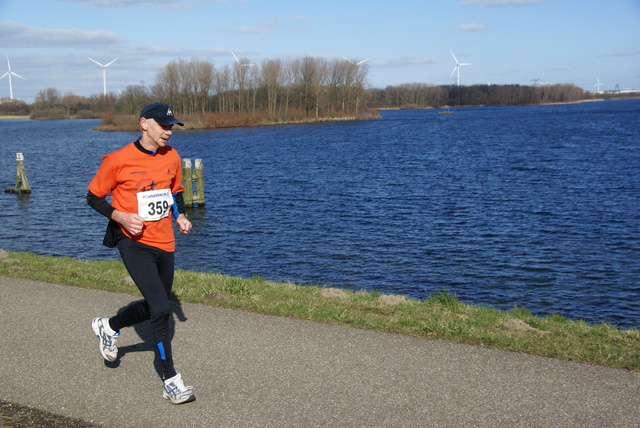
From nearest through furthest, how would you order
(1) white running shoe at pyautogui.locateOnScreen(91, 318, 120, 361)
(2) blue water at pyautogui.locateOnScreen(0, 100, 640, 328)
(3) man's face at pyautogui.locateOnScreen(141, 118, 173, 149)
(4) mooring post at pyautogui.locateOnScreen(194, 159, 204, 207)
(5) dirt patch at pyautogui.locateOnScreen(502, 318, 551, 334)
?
(3) man's face at pyautogui.locateOnScreen(141, 118, 173, 149)
(1) white running shoe at pyautogui.locateOnScreen(91, 318, 120, 361)
(5) dirt patch at pyautogui.locateOnScreen(502, 318, 551, 334)
(2) blue water at pyautogui.locateOnScreen(0, 100, 640, 328)
(4) mooring post at pyautogui.locateOnScreen(194, 159, 204, 207)

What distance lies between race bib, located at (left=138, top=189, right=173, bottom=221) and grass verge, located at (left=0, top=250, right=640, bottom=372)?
2578mm

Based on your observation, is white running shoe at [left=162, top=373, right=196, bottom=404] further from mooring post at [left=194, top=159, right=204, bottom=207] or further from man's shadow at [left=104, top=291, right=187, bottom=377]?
mooring post at [left=194, top=159, right=204, bottom=207]

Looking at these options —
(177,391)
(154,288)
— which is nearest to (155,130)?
(154,288)

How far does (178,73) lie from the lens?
116688 millimetres

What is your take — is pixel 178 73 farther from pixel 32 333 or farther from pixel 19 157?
pixel 32 333

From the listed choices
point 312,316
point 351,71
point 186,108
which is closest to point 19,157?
point 312,316

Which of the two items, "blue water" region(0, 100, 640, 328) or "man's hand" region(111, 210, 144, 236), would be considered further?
"blue water" region(0, 100, 640, 328)

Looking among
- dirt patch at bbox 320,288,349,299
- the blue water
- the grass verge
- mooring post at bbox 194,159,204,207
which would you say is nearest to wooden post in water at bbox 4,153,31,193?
the blue water

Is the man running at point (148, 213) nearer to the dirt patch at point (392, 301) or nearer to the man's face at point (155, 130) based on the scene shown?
the man's face at point (155, 130)

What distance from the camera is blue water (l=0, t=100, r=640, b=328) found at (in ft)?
50.9

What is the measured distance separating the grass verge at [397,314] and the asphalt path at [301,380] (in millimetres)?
326

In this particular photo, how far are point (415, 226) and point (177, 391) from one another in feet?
61.1

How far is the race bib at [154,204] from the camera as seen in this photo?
5.23m

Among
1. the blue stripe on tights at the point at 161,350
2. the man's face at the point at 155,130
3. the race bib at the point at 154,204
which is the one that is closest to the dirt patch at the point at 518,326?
the blue stripe on tights at the point at 161,350
